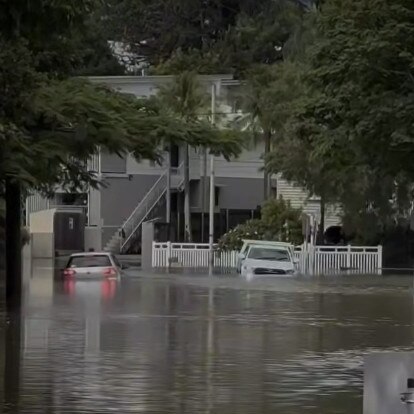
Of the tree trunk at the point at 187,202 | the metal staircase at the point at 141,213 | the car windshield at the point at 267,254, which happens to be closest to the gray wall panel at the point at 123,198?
the metal staircase at the point at 141,213

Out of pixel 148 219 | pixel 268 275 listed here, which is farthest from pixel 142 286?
pixel 148 219

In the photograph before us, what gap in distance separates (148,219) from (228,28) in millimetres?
13849

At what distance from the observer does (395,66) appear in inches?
1009

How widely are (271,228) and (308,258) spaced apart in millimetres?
4893

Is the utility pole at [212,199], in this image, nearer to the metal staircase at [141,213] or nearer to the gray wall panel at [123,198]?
the metal staircase at [141,213]

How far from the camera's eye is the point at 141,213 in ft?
207

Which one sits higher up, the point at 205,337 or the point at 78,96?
the point at 78,96

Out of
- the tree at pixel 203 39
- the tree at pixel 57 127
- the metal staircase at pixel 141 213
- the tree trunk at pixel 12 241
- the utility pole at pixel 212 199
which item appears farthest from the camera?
the tree at pixel 203 39

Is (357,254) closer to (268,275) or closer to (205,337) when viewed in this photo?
(268,275)

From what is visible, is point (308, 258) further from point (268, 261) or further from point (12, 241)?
point (12, 241)

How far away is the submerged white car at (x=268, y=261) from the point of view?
4125 cm

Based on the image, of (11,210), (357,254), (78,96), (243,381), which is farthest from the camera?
(357,254)

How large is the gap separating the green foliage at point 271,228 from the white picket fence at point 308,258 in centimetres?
72

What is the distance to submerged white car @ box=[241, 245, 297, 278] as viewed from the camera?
41250mm
